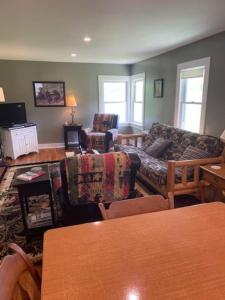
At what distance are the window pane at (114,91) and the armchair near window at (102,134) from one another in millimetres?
805

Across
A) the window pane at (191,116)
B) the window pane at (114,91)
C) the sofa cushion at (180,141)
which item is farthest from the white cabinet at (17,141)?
the window pane at (191,116)

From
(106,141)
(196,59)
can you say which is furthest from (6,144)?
(196,59)

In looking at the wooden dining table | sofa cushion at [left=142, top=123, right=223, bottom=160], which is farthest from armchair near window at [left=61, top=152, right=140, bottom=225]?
sofa cushion at [left=142, top=123, right=223, bottom=160]

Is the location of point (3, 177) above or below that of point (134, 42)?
below

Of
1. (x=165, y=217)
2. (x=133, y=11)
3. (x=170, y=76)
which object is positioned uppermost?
(x=133, y=11)

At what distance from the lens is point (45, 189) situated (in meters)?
2.09

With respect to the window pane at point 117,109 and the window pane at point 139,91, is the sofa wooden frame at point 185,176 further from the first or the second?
the window pane at point 117,109

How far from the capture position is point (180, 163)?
2543 millimetres

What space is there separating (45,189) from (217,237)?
1586 mm

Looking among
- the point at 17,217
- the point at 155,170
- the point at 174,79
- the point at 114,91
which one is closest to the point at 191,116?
the point at 174,79

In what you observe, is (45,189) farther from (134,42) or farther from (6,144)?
(6,144)

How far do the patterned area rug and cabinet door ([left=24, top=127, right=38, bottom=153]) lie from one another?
182cm

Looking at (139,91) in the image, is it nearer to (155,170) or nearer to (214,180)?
(155,170)

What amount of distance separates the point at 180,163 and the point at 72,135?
4199 mm
